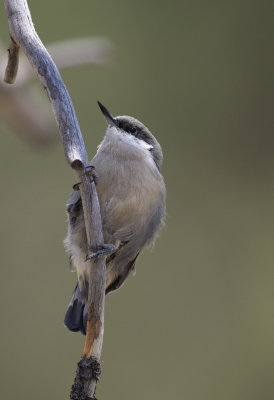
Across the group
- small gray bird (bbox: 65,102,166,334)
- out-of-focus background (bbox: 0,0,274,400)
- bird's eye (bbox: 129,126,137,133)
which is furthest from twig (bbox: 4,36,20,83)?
out-of-focus background (bbox: 0,0,274,400)

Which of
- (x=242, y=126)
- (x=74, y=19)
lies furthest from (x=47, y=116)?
(x=242, y=126)

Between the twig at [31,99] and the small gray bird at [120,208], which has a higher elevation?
the twig at [31,99]

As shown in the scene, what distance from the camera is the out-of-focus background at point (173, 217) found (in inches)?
205

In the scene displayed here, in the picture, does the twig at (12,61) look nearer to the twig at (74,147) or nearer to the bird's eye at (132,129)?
the twig at (74,147)

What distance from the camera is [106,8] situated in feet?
18.9

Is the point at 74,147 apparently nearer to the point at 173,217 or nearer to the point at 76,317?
the point at 76,317

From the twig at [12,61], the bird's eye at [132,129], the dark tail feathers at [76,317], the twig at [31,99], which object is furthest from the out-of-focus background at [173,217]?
the twig at [12,61]

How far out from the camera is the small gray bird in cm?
245

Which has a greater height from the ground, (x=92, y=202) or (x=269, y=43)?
(x=269, y=43)

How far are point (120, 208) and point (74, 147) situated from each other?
744 mm

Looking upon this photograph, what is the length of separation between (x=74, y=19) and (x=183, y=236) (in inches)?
82.7

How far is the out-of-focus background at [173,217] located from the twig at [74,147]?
331 centimetres

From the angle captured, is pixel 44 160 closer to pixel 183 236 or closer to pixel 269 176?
pixel 183 236

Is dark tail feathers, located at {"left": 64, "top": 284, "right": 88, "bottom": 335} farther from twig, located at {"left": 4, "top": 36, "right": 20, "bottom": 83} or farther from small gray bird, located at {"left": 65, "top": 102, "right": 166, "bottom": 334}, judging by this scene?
twig, located at {"left": 4, "top": 36, "right": 20, "bottom": 83}
